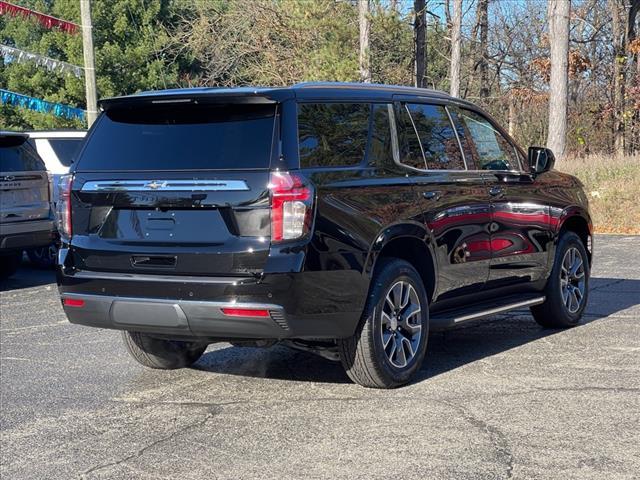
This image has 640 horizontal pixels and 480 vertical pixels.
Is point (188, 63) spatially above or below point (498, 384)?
above

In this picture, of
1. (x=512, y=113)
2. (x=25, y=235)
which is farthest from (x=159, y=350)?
(x=512, y=113)

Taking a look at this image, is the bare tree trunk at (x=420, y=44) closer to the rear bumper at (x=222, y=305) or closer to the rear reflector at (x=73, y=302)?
the rear reflector at (x=73, y=302)

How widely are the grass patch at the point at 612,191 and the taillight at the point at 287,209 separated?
1358 cm

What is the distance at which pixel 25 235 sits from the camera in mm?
11312

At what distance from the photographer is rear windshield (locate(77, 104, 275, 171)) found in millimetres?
5441

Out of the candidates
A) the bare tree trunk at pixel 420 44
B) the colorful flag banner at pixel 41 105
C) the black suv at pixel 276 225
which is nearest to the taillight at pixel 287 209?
the black suv at pixel 276 225

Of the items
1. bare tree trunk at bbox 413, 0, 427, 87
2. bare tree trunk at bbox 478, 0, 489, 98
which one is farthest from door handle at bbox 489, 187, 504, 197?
bare tree trunk at bbox 478, 0, 489, 98

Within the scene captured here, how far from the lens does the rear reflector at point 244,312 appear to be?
5.21 meters

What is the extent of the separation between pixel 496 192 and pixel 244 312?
8.69ft

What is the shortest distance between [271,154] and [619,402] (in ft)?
8.45

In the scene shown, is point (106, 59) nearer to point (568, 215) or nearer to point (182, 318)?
point (568, 215)

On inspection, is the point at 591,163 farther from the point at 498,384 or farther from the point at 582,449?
the point at 582,449

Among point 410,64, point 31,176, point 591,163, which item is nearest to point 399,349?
point 31,176

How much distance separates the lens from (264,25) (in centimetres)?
2988
